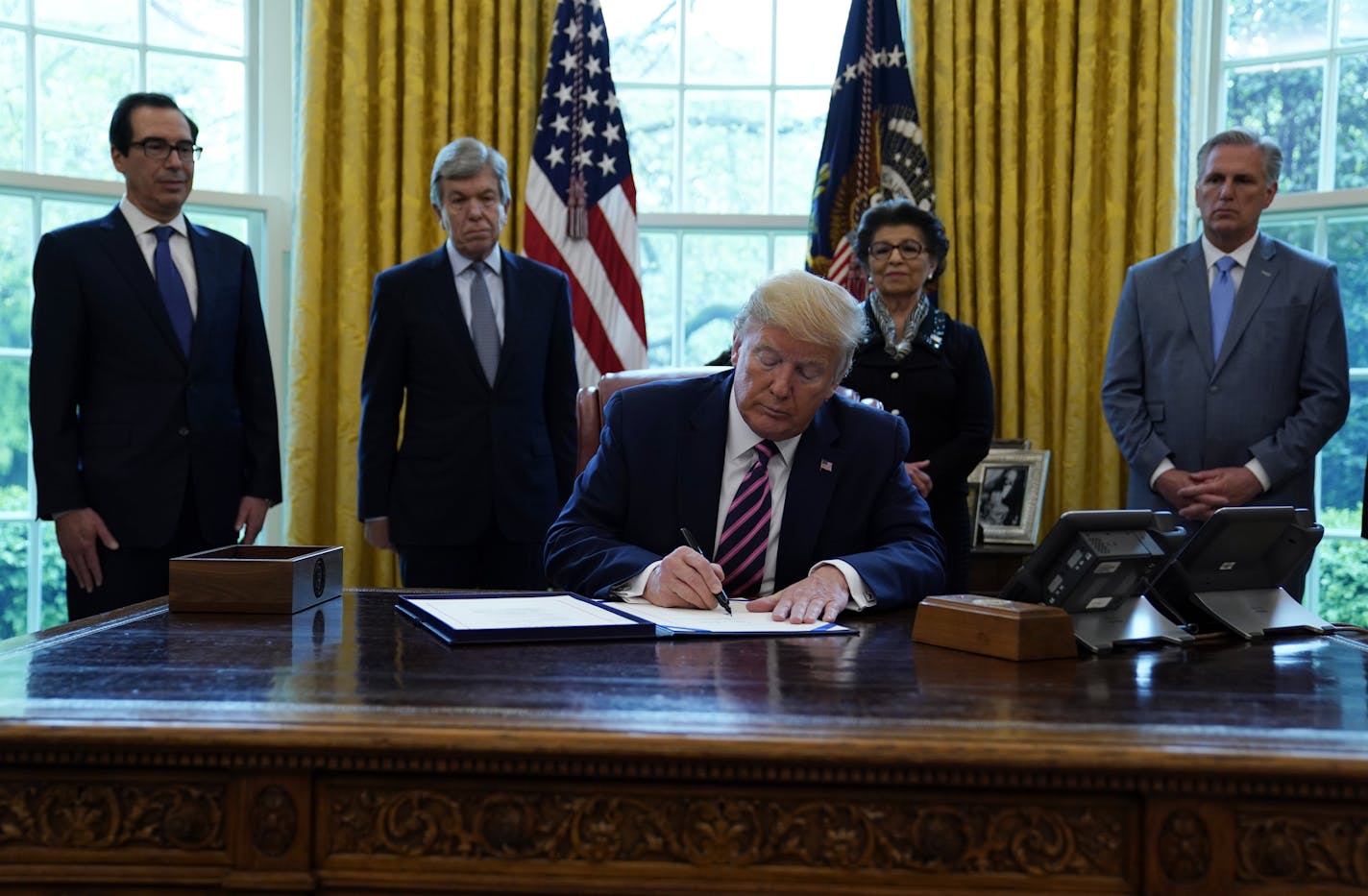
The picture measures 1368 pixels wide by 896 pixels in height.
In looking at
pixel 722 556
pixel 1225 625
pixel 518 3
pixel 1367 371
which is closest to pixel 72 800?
pixel 722 556

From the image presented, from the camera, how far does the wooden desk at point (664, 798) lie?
1266mm

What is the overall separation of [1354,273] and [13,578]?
15.8 feet

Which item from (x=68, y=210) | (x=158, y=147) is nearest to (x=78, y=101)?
(x=68, y=210)

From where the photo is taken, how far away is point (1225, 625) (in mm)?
1954

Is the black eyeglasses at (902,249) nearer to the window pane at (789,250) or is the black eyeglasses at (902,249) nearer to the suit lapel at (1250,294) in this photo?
the suit lapel at (1250,294)

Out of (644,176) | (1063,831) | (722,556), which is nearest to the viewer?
(1063,831)

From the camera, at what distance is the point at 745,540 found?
2338 mm

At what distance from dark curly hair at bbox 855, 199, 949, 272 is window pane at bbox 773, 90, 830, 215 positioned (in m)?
1.15

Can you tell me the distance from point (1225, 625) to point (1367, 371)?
9.66 feet

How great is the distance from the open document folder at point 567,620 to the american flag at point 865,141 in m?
2.55

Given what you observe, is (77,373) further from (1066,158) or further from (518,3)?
(1066,158)

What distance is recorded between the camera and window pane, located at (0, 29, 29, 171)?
4.30m

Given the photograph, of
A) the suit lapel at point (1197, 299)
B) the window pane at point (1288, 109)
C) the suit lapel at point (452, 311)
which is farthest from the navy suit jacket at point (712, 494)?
the window pane at point (1288, 109)

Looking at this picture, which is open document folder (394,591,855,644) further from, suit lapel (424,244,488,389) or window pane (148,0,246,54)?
window pane (148,0,246,54)
